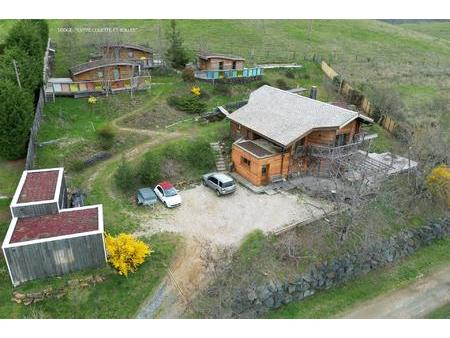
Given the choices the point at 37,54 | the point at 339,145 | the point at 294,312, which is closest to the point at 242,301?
the point at 294,312

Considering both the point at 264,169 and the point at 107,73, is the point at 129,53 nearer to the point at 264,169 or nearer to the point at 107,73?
the point at 107,73

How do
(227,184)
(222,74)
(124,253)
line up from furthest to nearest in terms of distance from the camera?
(222,74), (227,184), (124,253)

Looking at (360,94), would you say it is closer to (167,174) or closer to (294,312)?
(167,174)

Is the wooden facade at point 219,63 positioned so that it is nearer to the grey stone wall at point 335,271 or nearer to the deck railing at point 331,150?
the deck railing at point 331,150

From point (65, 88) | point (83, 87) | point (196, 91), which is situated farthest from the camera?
point (196, 91)

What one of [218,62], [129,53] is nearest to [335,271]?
[218,62]

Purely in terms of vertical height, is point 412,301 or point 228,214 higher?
point 228,214

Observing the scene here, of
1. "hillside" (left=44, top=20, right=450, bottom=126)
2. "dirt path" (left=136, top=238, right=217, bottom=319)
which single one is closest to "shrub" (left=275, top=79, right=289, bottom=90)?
"hillside" (left=44, top=20, right=450, bottom=126)
